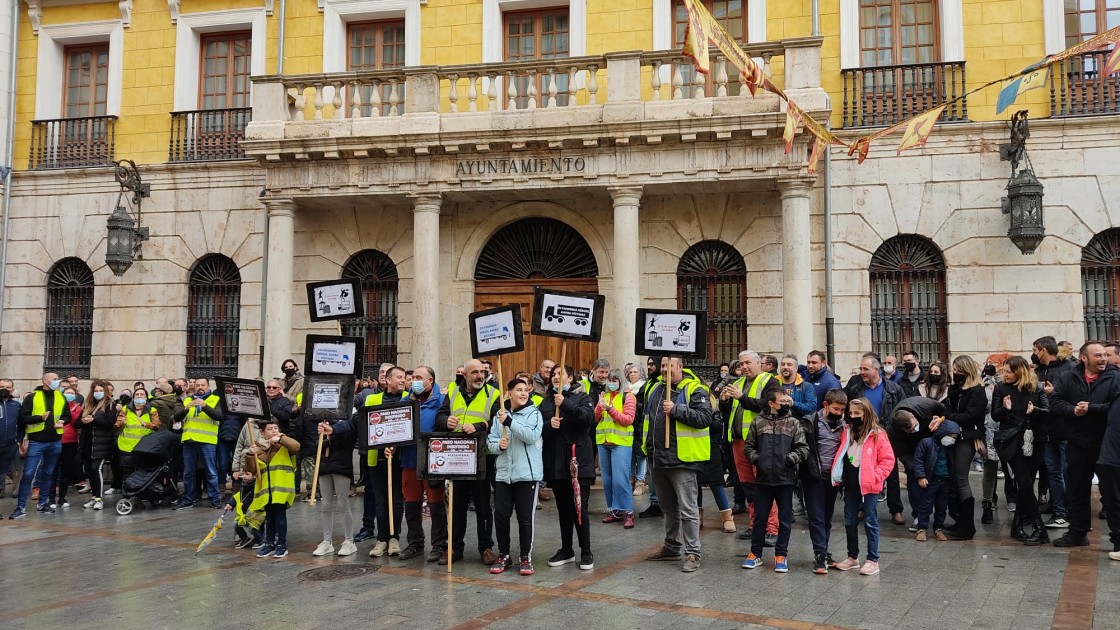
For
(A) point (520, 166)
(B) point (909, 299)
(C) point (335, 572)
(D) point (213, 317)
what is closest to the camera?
(C) point (335, 572)

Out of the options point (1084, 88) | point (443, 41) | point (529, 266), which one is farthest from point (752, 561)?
point (443, 41)

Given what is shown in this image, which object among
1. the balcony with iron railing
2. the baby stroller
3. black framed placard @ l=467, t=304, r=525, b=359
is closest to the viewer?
black framed placard @ l=467, t=304, r=525, b=359

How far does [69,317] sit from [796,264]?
14.9m

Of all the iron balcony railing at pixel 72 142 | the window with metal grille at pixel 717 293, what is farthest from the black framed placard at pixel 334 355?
the iron balcony railing at pixel 72 142

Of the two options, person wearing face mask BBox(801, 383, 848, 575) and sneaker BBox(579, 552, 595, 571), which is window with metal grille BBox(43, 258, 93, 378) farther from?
person wearing face mask BBox(801, 383, 848, 575)

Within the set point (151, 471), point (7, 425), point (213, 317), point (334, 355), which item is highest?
point (213, 317)

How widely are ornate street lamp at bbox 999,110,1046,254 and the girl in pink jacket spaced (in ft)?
26.5

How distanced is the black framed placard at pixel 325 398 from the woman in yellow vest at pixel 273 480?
360 millimetres

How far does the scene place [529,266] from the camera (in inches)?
639

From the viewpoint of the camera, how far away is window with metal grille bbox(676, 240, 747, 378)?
50.0 feet

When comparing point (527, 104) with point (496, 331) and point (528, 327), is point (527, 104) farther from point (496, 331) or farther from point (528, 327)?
point (496, 331)

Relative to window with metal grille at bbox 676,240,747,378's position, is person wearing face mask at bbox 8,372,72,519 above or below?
below

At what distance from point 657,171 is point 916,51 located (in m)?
5.56

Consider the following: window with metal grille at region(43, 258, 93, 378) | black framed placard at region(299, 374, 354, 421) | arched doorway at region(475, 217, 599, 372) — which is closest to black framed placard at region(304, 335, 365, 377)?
black framed placard at region(299, 374, 354, 421)
